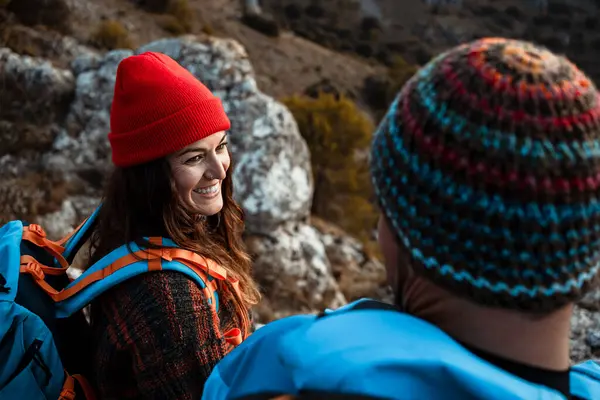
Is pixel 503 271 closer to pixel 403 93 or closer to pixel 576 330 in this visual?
pixel 403 93

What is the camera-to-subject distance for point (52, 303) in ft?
5.33

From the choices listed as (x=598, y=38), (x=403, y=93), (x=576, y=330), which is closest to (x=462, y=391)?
(x=403, y=93)

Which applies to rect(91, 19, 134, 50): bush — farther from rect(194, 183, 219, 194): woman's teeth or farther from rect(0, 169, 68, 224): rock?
rect(194, 183, 219, 194): woman's teeth

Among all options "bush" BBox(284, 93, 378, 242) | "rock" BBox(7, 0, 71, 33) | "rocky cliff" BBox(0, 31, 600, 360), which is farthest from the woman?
"rock" BBox(7, 0, 71, 33)

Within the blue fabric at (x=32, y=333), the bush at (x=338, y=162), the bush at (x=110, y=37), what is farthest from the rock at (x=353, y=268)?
the blue fabric at (x=32, y=333)

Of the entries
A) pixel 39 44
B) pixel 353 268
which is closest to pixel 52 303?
pixel 353 268

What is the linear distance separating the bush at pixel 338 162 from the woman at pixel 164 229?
8.49 m

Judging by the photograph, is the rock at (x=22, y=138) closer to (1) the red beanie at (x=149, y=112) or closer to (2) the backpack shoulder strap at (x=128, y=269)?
(1) the red beanie at (x=149, y=112)

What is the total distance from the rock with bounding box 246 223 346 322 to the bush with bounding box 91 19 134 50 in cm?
628

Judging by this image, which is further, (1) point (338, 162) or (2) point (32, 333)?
(1) point (338, 162)

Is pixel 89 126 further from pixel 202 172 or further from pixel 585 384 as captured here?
pixel 585 384

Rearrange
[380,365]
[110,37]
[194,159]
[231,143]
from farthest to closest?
[110,37], [231,143], [194,159], [380,365]

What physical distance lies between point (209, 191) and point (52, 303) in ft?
1.99

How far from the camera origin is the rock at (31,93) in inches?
247
